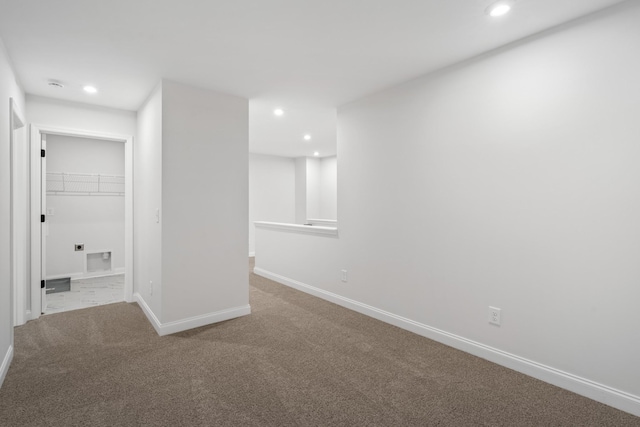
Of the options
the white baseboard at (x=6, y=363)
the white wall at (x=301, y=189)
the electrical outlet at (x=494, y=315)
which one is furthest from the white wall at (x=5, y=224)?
the white wall at (x=301, y=189)

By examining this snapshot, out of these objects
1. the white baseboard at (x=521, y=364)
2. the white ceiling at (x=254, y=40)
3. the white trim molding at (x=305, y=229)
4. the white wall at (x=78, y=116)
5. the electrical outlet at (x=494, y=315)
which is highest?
the white ceiling at (x=254, y=40)

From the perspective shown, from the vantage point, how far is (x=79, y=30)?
2.19 meters

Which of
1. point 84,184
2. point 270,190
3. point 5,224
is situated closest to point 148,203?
point 5,224

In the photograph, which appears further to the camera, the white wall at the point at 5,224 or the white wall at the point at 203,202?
the white wall at the point at 203,202

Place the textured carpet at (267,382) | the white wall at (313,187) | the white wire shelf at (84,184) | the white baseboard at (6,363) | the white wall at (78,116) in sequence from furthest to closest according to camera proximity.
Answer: the white wall at (313,187), the white wire shelf at (84,184), the white wall at (78,116), the white baseboard at (6,363), the textured carpet at (267,382)

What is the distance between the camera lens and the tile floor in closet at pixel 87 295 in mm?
4004

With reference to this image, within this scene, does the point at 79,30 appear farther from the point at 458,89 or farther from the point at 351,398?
the point at 351,398

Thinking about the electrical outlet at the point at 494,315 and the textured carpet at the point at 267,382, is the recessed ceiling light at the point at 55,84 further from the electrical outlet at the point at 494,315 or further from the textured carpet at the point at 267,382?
the electrical outlet at the point at 494,315

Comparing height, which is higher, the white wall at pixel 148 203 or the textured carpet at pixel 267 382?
the white wall at pixel 148 203

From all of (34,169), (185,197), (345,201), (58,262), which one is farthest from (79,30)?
(58,262)

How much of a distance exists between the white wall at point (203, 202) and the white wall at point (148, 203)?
0.11 metres

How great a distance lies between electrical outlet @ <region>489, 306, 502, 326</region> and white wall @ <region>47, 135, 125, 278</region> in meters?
6.05

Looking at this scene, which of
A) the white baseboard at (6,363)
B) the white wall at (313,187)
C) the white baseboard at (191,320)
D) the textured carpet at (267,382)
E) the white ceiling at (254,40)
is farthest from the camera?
the white wall at (313,187)

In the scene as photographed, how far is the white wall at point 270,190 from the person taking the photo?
7672 millimetres
